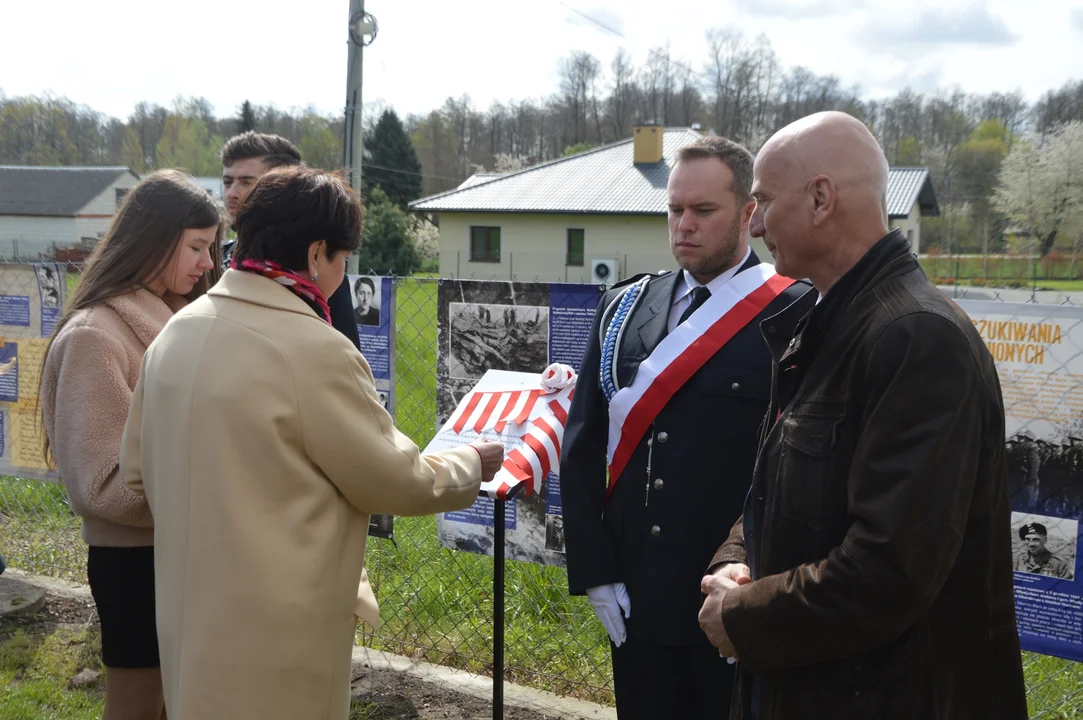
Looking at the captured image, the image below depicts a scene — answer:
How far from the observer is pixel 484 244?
142ft

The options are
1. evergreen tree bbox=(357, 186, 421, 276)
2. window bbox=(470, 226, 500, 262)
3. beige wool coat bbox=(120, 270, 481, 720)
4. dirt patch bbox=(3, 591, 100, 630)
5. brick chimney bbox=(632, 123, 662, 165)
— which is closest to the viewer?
beige wool coat bbox=(120, 270, 481, 720)

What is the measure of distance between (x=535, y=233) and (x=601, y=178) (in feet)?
12.9

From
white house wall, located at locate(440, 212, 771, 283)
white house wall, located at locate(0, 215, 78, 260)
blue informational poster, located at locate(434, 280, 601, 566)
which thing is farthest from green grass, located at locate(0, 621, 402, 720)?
white house wall, located at locate(0, 215, 78, 260)

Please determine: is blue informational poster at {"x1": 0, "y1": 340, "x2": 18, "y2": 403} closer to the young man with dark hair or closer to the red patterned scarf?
the young man with dark hair

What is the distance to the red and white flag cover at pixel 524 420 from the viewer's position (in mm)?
2910

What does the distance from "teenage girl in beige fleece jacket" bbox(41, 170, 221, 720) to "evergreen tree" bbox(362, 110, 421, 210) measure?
54093 millimetres

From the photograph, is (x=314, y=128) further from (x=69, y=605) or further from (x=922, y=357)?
(x=922, y=357)

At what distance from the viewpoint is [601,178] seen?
1628 inches

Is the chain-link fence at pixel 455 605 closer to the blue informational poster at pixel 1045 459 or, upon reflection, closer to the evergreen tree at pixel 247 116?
the blue informational poster at pixel 1045 459

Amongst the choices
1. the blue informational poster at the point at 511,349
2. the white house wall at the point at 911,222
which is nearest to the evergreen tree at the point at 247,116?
the white house wall at the point at 911,222

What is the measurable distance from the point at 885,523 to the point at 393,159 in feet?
189

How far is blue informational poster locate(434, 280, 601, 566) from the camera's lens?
3663mm

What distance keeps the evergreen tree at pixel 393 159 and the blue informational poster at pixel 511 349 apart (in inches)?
2100

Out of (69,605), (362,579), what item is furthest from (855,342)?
(69,605)
